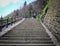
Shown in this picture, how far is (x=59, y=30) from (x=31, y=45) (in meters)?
1.49

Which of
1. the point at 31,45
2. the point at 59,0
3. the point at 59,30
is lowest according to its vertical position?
the point at 31,45

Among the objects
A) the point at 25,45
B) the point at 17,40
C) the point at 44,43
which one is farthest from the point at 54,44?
the point at 17,40

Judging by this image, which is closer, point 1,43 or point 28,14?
point 1,43

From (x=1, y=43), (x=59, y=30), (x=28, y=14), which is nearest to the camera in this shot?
(x=59, y=30)

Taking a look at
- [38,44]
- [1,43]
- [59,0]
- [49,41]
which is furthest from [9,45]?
[59,0]

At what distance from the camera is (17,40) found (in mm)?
10211

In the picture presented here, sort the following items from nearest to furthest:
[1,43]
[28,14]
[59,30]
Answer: [59,30]
[1,43]
[28,14]

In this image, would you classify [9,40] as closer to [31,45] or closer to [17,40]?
[17,40]

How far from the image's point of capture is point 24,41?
9984mm

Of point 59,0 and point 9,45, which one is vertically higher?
point 59,0

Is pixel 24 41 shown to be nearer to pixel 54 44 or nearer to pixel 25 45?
pixel 25 45

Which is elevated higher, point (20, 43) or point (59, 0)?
point (59, 0)

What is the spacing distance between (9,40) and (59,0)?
Answer: 3.28 m

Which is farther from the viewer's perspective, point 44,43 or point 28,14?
point 28,14
